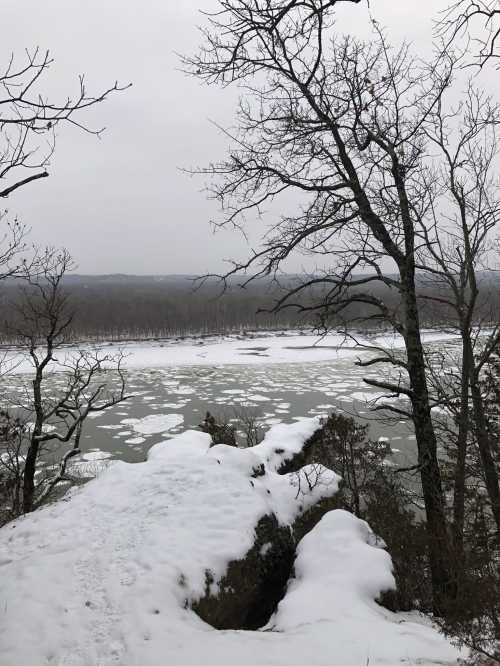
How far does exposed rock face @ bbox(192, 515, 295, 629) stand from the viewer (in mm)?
4688

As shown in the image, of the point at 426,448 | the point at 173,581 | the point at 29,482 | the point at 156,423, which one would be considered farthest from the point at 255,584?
the point at 156,423

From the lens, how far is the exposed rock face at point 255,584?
469 cm

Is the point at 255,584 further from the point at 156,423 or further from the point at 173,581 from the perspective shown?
the point at 156,423

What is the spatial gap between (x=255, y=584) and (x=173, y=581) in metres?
1.32

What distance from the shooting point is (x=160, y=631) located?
3.75 m

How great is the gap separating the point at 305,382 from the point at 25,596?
2472 centimetres

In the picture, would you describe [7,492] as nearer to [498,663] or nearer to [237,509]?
[237,509]

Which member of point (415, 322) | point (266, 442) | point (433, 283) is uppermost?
point (433, 283)

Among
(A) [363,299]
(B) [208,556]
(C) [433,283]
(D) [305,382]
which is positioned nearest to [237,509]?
(B) [208,556]

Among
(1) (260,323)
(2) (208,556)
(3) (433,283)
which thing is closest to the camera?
(2) (208,556)

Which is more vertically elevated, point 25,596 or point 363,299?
point 363,299

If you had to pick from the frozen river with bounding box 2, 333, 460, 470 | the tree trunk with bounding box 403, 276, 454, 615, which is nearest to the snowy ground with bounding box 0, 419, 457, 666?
the tree trunk with bounding box 403, 276, 454, 615

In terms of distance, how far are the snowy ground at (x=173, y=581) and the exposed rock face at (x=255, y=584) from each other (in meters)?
0.16

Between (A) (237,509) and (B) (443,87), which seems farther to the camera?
(A) (237,509)
